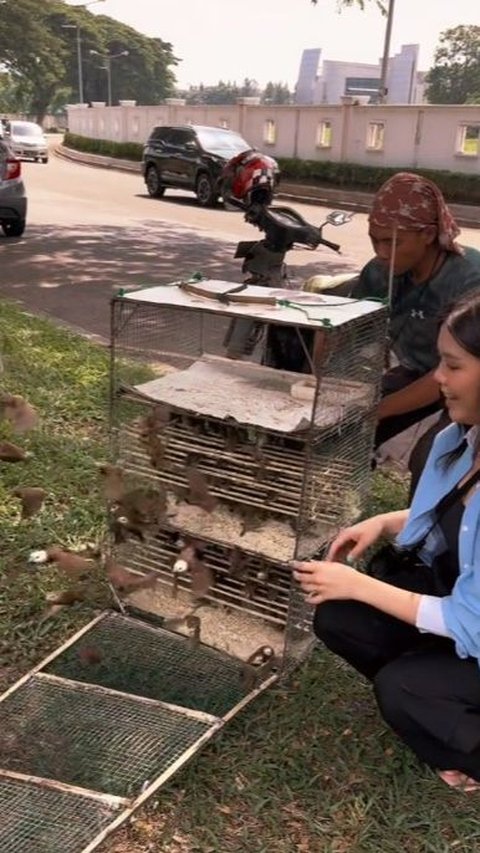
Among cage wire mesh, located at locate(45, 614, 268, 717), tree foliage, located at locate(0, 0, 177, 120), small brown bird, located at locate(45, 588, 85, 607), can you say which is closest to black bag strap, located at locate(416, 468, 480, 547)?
cage wire mesh, located at locate(45, 614, 268, 717)

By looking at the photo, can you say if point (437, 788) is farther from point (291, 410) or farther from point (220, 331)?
point (220, 331)

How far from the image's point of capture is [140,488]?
2.53m

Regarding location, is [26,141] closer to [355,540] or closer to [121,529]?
[121,529]

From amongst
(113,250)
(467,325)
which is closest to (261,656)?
(467,325)

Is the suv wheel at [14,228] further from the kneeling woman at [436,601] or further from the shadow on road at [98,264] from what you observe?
the kneeling woman at [436,601]

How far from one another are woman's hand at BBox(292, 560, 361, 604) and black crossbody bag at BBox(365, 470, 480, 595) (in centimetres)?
28

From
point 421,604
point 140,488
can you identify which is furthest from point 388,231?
point 421,604

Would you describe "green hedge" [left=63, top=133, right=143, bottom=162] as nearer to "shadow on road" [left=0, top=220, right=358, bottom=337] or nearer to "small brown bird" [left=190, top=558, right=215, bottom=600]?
"shadow on road" [left=0, top=220, right=358, bottom=337]

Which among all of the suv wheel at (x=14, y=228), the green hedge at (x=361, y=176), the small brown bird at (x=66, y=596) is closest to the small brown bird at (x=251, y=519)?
the small brown bird at (x=66, y=596)

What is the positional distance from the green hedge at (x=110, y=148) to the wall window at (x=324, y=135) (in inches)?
285

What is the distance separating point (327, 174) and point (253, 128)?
5.79 m

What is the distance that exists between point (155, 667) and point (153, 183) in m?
16.9

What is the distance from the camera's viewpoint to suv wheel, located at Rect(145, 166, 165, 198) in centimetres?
1809

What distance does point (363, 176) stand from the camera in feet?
64.5
